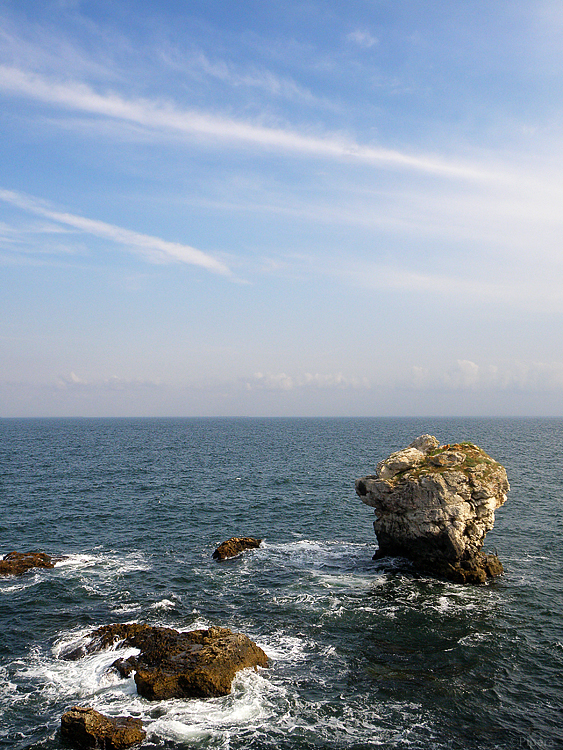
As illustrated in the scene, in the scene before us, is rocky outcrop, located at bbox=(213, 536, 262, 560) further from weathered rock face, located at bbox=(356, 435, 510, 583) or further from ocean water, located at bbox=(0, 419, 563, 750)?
weathered rock face, located at bbox=(356, 435, 510, 583)

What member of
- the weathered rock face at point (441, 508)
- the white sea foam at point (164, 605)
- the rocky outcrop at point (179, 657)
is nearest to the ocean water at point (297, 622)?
the white sea foam at point (164, 605)

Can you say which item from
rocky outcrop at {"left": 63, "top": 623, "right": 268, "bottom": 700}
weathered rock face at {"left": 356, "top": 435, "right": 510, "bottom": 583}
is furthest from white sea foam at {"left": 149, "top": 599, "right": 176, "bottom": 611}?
weathered rock face at {"left": 356, "top": 435, "right": 510, "bottom": 583}

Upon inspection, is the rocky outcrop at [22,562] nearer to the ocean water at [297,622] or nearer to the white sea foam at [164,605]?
the ocean water at [297,622]

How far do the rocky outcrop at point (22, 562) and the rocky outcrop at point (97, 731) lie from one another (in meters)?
20.3

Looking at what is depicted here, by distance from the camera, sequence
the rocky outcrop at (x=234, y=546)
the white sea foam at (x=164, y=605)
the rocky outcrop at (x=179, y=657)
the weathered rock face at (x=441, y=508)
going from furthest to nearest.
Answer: the rocky outcrop at (x=234, y=546), the weathered rock face at (x=441, y=508), the white sea foam at (x=164, y=605), the rocky outcrop at (x=179, y=657)

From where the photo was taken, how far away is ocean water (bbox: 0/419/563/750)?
20.2 m

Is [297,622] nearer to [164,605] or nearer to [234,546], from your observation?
[164,605]

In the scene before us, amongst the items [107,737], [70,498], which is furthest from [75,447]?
[107,737]

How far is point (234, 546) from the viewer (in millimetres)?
41625

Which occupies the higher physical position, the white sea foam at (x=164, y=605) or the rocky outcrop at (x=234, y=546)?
the rocky outcrop at (x=234, y=546)

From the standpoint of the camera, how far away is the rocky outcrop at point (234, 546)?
133 feet

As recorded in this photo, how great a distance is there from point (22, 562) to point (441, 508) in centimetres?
3132

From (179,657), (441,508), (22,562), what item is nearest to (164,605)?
(179,657)

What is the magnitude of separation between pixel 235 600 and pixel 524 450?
10336cm
